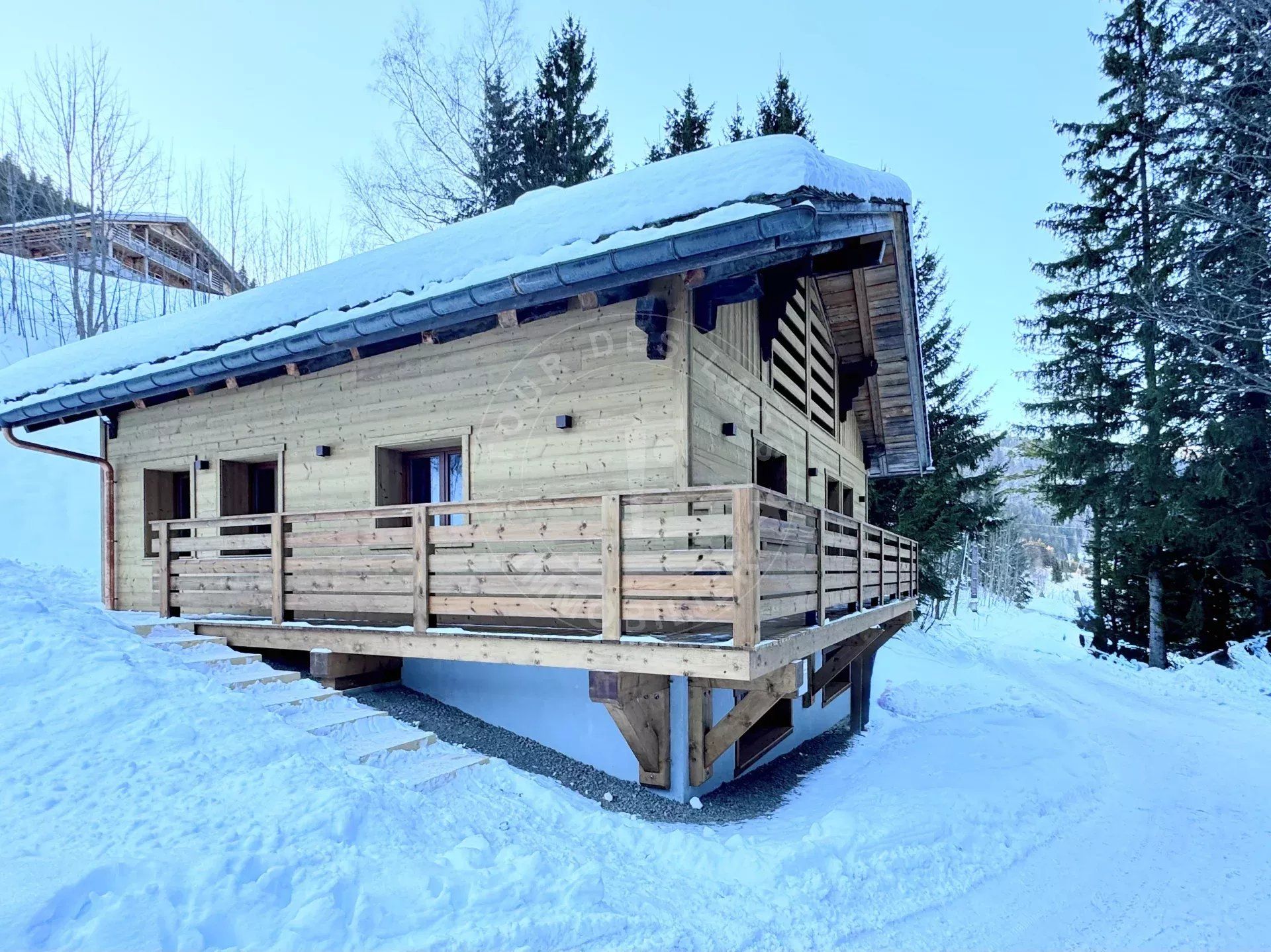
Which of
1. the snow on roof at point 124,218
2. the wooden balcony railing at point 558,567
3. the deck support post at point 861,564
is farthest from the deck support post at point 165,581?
the snow on roof at point 124,218

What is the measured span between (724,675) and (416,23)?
2218 cm

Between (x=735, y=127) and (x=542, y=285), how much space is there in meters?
18.1

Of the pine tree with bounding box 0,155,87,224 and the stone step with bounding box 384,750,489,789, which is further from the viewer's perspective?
A: the pine tree with bounding box 0,155,87,224

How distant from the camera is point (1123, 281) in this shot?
17094 mm

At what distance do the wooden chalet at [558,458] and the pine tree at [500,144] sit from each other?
12896 millimetres

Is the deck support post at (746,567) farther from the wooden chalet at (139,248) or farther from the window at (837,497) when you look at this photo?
the wooden chalet at (139,248)

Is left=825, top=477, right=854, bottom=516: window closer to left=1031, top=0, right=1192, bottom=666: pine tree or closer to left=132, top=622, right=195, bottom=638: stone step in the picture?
left=1031, top=0, right=1192, bottom=666: pine tree

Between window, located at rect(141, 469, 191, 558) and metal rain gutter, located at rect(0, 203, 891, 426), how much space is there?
69.0 inches

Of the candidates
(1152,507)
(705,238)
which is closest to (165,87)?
(705,238)

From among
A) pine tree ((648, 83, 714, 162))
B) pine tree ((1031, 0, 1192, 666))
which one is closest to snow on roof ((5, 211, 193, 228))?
pine tree ((648, 83, 714, 162))

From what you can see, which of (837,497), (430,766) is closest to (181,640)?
(430,766)

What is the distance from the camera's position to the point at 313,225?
2822cm

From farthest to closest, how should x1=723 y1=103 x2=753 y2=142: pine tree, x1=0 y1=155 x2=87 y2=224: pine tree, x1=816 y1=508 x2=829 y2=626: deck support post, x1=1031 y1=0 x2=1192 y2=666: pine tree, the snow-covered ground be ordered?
x1=0 y1=155 x2=87 y2=224: pine tree < x1=723 y1=103 x2=753 y2=142: pine tree < x1=1031 y1=0 x2=1192 y2=666: pine tree < x1=816 y1=508 x2=829 y2=626: deck support post < the snow-covered ground

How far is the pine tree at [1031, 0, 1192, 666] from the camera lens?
15.6 m
